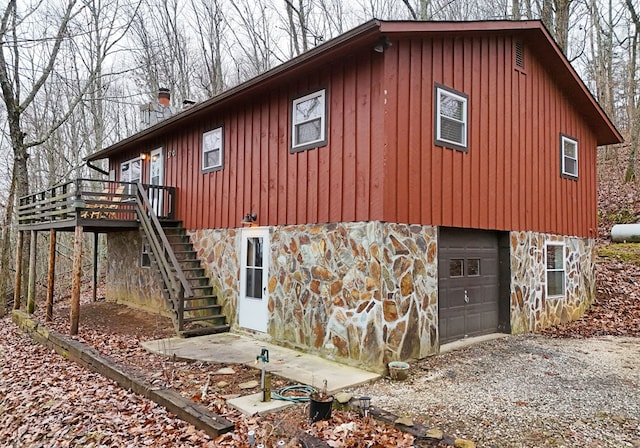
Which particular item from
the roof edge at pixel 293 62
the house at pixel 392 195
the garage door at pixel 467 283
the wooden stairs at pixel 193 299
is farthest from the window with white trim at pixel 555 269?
the wooden stairs at pixel 193 299

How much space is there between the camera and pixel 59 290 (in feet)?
56.4

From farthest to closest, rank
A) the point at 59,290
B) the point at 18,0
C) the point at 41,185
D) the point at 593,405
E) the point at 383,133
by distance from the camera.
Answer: the point at 41,185, the point at 59,290, the point at 18,0, the point at 383,133, the point at 593,405

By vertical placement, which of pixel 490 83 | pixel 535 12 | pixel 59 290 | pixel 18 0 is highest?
pixel 535 12

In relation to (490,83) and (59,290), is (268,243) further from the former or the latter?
(59,290)

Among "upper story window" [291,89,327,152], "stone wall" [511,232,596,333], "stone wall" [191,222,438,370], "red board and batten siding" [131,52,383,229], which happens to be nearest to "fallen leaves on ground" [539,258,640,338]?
"stone wall" [511,232,596,333]

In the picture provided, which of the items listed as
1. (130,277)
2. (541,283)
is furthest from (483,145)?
(130,277)

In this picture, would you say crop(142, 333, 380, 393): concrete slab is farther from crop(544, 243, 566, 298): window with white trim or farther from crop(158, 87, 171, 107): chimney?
crop(158, 87, 171, 107): chimney

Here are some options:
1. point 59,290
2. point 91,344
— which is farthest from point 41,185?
point 91,344

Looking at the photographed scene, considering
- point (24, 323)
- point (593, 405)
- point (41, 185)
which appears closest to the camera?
point (593, 405)

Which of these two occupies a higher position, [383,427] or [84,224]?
[84,224]

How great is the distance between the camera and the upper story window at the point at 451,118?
277 inches

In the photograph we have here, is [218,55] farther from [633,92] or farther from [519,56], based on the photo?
[633,92]

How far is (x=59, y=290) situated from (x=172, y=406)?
15.0 m

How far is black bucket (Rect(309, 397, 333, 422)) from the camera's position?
4.27 meters
